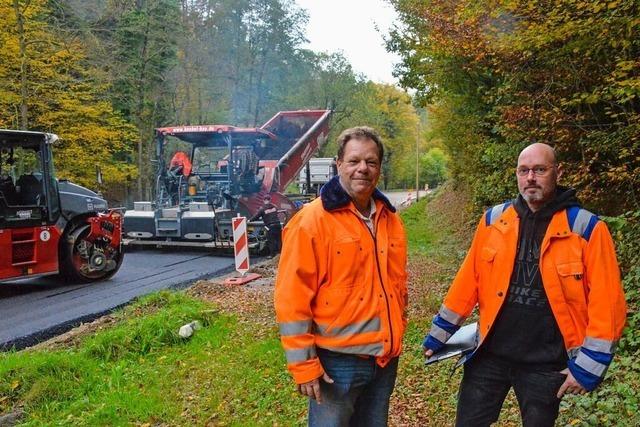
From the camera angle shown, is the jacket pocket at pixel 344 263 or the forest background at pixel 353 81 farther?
the forest background at pixel 353 81

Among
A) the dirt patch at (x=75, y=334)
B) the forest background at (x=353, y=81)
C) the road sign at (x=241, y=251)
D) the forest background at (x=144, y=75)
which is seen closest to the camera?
the forest background at (x=353, y=81)

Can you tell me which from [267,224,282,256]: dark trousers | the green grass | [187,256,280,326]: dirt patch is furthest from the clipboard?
[267,224,282,256]: dark trousers

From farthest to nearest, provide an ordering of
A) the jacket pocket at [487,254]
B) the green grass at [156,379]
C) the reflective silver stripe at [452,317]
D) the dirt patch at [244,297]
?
the dirt patch at [244,297]
the green grass at [156,379]
the reflective silver stripe at [452,317]
the jacket pocket at [487,254]

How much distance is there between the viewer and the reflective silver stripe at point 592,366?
7.20 ft

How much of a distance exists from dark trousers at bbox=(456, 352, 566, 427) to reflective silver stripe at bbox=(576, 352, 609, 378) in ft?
0.54

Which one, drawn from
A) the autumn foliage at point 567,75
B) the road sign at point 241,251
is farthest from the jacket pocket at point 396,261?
the road sign at point 241,251

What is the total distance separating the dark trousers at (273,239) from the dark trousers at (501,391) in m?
8.79

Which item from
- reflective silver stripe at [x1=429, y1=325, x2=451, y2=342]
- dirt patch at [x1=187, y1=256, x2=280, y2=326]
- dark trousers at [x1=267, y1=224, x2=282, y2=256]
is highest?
reflective silver stripe at [x1=429, y1=325, x2=451, y2=342]

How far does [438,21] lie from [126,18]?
18.8 meters

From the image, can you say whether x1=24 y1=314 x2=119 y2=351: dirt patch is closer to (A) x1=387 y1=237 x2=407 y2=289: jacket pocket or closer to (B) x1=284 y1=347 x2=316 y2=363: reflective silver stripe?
(B) x1=284 y1=347 x2=316 y2=363: reflective silver stripe

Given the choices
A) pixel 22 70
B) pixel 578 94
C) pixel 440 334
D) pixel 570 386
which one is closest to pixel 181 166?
pixel 22 70

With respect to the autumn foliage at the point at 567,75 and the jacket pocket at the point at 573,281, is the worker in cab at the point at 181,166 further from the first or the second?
the jacket pocket at the point at 573,281

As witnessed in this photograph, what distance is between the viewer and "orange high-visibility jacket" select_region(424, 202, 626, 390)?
2.20 metres

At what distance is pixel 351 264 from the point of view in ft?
7.41
